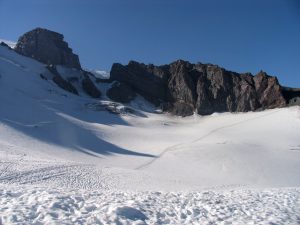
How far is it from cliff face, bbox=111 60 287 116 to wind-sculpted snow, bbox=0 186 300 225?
7735 centimetres

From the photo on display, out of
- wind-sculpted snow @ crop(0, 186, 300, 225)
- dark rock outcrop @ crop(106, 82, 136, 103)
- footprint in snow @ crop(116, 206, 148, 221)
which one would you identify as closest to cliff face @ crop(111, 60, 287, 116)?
dark rock outcrop @ crop(106, 82, 136, 103)

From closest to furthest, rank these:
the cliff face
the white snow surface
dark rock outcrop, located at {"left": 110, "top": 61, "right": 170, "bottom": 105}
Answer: the white snow surface
the cliff face
dark rock outcrop, located at {"left": 110, "top": 61, "right": 170, "bottom": 105}

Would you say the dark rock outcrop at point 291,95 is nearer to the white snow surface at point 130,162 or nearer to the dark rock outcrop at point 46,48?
the white snow surface at point 130,162

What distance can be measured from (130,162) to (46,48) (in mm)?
89055

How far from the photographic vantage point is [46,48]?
121m

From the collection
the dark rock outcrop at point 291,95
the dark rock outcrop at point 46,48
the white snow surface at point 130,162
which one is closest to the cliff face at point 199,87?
the dark rock outcrop at point 291,95

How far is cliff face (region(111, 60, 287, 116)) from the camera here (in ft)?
297

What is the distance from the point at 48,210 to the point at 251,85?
88291 mm

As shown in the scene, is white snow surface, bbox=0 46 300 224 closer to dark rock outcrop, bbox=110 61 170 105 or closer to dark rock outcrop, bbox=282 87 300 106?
dark rock outcrop, bbox=110 61 170 105

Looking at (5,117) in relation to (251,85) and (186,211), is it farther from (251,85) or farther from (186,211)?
(251,85)

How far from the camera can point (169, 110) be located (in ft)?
310

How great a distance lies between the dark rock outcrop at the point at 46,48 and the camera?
11938 centimetres

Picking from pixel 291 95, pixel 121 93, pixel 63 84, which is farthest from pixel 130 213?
pixel 121 93

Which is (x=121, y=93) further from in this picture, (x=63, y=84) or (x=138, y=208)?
(x=138, y=208)
